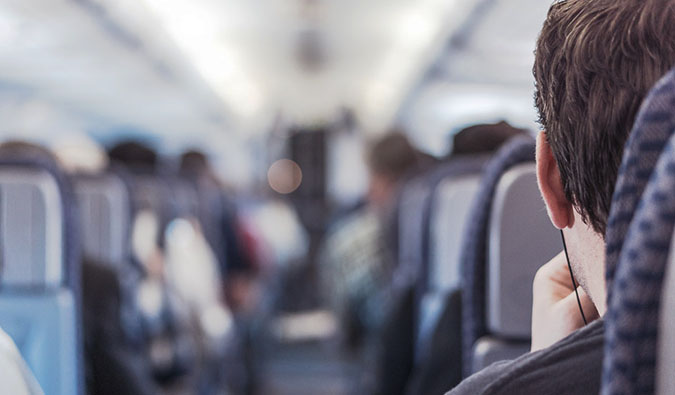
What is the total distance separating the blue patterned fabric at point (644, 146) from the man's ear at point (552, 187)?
0.67ft

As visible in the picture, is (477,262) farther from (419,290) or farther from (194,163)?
(194,163)

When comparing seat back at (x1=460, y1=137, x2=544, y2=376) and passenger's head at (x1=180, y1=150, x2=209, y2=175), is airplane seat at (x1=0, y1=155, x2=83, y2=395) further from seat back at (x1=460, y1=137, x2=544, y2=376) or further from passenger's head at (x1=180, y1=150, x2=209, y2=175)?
passenger's head at (x1=180, y1=150, x2=209, y2=175)

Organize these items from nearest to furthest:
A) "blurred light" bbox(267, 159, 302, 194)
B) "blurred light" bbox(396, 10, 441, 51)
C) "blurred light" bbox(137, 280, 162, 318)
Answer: "blurred light" bbox(137, 280, 162, 318) < "blurred light" bbox(396, 10, 441, 51) < "blurred light" bbox(267, 159, 302, 194)

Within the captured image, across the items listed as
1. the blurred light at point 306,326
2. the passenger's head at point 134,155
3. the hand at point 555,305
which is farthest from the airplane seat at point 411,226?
the blurred light at point 306,326

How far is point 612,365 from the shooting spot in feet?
1.21

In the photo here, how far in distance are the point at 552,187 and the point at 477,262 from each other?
1.25 ft

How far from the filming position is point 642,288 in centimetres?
36

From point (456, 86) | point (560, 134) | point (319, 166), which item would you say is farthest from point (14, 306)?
point (319, 166)

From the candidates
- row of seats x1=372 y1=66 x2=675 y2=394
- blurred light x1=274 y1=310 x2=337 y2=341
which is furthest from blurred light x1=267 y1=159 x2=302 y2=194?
row of seats x1=372 y1=66 x2=675 y2=394

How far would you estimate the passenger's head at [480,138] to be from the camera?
1366mm

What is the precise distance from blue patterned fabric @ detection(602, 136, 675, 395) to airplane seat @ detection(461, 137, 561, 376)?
35 cm

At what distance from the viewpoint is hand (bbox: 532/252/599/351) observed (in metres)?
0.67

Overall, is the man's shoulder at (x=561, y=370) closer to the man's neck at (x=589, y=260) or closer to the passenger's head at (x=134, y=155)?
the man's neck at (x=589, y=260)

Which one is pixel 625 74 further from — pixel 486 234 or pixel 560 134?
pixel 486 234
